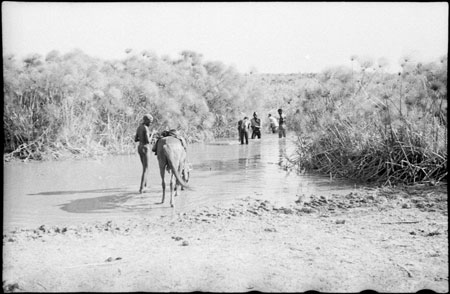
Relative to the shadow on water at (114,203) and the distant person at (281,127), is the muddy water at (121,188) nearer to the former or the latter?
the shadow on water at (114,203)

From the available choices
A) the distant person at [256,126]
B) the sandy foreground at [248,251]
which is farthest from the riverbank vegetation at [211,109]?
the sandy foreground at [248,251]

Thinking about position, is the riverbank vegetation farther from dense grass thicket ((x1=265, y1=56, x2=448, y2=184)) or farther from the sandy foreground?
the sandy foreground

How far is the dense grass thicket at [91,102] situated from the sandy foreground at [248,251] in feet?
22.2

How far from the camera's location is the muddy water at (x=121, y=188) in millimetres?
7834

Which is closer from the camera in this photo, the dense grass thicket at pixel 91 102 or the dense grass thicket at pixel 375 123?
the dense grass thicket at pixel 375 123

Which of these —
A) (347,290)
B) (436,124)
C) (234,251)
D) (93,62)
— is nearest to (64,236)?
(234,251)

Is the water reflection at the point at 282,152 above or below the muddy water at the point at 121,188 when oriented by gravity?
above

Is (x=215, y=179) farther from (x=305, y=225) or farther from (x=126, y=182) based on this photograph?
(x=305, y=225)

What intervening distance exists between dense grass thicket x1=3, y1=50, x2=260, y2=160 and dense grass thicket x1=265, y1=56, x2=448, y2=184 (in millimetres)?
4564

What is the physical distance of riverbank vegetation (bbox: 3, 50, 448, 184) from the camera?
30.3 ft

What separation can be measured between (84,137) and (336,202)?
8783 millimetres

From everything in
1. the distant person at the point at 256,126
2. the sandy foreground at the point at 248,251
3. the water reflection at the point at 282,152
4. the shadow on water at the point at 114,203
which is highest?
the distant person at the point at 256,126

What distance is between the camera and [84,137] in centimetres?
1475

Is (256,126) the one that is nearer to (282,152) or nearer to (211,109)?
(211,109)
